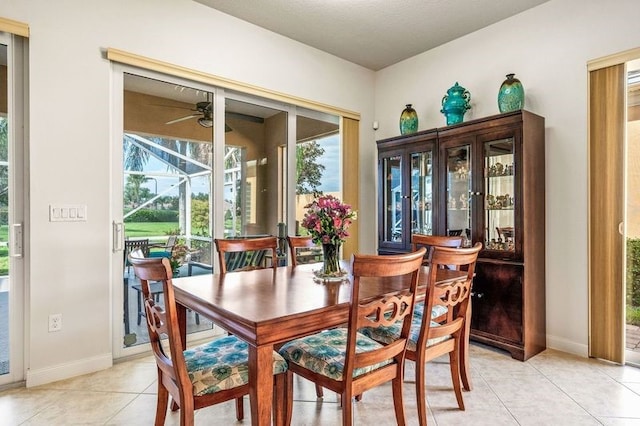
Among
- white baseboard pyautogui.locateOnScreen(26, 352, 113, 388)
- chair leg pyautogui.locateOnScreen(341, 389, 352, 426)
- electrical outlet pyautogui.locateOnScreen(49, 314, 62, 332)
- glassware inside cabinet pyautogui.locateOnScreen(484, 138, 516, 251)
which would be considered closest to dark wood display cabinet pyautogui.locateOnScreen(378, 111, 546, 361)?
glassware inside cabinet pyautogui.locateOnScreen(484, 138, 516, 251)

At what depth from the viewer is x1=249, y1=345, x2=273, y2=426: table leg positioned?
1364mm

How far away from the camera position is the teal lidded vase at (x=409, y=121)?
3926 mm

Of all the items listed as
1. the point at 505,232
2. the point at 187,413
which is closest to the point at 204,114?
the point at 187,413

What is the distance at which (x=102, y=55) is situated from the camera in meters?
2.66

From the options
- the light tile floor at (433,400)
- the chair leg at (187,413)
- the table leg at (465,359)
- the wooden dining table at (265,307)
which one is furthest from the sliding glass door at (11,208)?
the table leg at (465,359)

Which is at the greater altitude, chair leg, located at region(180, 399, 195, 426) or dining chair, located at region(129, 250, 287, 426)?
dining chair, located at region(129, 250, 287, 426)

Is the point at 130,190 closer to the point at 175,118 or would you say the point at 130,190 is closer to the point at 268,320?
the point at 175,118

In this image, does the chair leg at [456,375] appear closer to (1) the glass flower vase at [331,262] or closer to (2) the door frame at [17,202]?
(1) the glass flower vase at [331,262]

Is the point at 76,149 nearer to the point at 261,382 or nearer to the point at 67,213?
the point at 67,213

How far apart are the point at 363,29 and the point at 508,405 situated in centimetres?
330

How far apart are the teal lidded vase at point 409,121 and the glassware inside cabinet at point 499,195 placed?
96cm

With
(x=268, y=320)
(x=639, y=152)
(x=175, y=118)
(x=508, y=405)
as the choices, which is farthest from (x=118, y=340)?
(x=639, y=152)

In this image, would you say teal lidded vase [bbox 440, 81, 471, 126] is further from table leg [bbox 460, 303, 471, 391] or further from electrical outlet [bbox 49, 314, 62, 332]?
electrical outlet [bbox 49, 314, 62, 332]

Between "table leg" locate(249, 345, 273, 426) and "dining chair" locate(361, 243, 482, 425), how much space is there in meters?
0.68
